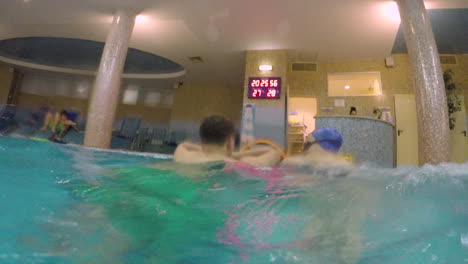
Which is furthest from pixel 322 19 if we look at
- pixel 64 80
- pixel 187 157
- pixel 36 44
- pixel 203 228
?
pixel 64 80

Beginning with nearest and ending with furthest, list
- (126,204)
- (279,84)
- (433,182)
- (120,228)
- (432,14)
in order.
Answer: (120,228) < (126,204) < (433,182) < (432,14) < (279,84)

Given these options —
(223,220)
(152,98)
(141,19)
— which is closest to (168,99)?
(152,98)

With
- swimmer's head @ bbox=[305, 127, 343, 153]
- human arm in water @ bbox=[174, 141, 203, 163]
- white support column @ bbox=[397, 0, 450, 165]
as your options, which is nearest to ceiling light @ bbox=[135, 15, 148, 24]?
human arm in water @ bbox=[174, 141, 203, 163]

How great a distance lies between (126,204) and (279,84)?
189 inches

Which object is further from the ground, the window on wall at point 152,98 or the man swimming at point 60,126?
the window on wall at point 152,98

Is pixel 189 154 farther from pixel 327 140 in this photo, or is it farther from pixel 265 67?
pixel 265 67

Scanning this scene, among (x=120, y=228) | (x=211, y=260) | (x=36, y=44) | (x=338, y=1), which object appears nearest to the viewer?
(x=211, y=260)

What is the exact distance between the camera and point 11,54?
8.05 metres

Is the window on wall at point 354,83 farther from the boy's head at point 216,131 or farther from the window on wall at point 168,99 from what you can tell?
the window on wall at point 168,99

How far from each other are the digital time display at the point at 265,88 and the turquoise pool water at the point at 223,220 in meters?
4.22

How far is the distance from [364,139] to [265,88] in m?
2.33

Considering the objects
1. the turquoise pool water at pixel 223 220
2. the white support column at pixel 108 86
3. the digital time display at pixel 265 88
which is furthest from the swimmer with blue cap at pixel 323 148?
the white support column at pixel 108 86

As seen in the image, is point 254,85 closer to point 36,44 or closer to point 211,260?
point 211,260

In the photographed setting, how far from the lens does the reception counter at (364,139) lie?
12.1ft
